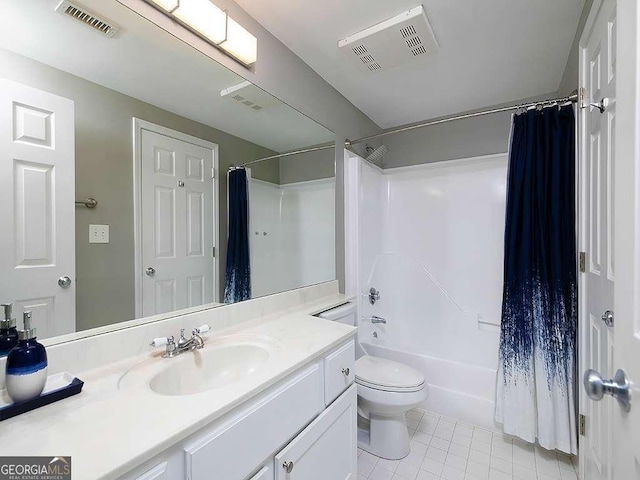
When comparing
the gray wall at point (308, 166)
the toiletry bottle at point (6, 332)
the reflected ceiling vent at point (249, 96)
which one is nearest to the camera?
the toiletry bottle at point (6, 332)

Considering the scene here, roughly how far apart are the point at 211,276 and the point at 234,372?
440 mm

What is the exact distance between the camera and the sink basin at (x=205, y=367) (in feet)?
2.92

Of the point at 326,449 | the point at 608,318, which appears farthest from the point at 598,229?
the point at 326,449

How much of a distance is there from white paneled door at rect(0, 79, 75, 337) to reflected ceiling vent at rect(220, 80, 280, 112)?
0.68 m

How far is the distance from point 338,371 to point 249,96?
136 cm

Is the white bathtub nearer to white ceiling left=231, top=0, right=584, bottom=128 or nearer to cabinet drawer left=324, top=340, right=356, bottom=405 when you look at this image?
cabinet drawer left=324, top=340, right=356, bottom=405

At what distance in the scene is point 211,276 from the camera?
134 cm

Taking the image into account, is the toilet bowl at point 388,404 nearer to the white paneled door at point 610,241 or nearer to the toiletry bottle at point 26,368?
the white paneled door at point 610,241

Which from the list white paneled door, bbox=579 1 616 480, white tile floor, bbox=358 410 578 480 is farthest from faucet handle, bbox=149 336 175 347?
white paneled door, bbox=579 1 616 480

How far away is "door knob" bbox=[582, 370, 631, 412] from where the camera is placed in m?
0.57

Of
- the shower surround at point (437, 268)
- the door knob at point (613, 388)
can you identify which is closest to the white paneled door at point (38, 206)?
the door knob at point (613, 388)

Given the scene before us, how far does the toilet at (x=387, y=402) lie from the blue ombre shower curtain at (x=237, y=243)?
0.47 meters

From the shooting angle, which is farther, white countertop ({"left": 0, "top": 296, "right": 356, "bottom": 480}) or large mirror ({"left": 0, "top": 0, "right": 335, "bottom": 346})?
large mirror ({"left": 0, "top": 0, "right": 335, "bottom": 346})

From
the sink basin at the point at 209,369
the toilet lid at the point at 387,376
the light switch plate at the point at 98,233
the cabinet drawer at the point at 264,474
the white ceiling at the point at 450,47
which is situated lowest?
the toilet lid at the point at 387,376
